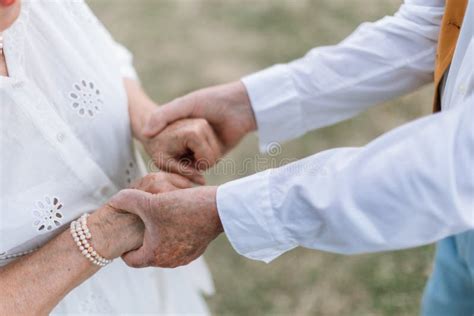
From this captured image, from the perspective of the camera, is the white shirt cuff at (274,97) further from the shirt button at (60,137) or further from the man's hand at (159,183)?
the shirt button at (60,137)

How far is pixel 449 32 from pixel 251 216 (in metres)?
0.52

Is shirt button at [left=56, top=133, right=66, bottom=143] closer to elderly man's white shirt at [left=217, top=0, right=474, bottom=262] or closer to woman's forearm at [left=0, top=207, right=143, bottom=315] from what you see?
woman's forearm at [left=0, top=207, right=143, bottom=315]

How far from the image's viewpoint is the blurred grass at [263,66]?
2178 mm

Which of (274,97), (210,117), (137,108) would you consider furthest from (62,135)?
(274,97)

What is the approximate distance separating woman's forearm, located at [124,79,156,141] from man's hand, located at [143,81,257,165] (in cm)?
3

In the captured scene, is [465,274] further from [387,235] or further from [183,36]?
[183,36]

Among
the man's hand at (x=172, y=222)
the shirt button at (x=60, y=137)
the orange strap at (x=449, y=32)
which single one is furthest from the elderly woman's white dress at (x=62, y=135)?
the orange strap at (x=449, y=32)

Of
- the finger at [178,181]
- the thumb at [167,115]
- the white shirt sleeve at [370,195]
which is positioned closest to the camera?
the white shirt sleeve at [370,195]

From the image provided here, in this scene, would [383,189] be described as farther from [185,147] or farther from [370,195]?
[185,147]

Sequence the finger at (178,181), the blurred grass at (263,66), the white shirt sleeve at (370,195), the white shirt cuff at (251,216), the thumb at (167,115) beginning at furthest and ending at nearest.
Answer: the blurred grass at (263,66) → the thumb at (167,115) → the finger at (178,181) → the white shirt cuff at (251,216) → the white shirt sleeve at (370,195)

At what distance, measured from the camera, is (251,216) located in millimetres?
1019

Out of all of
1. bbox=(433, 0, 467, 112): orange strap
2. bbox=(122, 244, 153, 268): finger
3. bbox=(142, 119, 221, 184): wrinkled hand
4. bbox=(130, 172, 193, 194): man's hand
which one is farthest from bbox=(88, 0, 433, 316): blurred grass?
bbox=(122, 244, 153, 268): finger

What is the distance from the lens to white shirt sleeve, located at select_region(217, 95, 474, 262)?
2.91 ft

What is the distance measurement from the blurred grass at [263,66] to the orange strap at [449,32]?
0.26m
